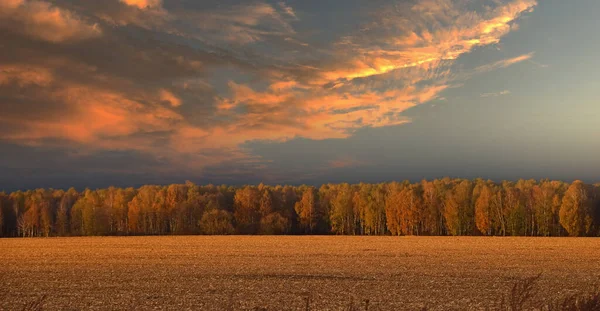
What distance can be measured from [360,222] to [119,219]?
83105 millimetres

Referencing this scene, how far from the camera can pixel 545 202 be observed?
4914 inches

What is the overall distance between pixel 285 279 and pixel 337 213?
10654 centimetres

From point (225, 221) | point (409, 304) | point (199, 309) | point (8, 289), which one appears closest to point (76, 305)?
point (199, 309)

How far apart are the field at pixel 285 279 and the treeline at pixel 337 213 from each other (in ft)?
200

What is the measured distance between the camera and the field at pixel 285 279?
30.0 meters

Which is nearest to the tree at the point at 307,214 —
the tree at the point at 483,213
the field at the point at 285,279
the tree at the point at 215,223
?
the tree at the point at 215,223

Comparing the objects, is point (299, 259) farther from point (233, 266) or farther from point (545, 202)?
point (545, 202)

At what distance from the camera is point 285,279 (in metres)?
41.5

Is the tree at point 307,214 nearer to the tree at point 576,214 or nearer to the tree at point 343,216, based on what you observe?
the tree at point 343,216

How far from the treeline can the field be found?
200 feet

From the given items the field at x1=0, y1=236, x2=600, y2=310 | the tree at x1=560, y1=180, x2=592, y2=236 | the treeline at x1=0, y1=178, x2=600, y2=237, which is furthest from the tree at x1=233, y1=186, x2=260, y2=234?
the tree at x1=560, y1=180, x2=592, y2=236

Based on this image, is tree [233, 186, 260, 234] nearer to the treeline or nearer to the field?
the treeline

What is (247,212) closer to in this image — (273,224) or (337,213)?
(273,224)

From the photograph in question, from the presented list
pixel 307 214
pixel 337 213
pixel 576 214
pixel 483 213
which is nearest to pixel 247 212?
pixel 307 214
